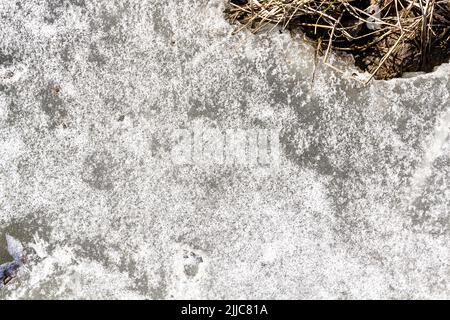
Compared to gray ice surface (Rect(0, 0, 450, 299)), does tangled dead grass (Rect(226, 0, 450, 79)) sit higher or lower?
higher

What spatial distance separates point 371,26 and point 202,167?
0.81 metres

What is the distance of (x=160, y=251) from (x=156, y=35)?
77cm

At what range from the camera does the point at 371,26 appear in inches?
64.6

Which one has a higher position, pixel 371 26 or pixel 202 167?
pixel 371 26

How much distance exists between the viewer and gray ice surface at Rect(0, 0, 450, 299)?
61.6 inches

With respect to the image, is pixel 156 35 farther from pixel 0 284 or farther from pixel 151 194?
pixel 0 284

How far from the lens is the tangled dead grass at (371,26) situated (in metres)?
1.56

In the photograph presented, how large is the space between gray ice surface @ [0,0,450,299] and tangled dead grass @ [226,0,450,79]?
7 cm

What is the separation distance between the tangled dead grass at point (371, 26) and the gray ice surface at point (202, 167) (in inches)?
2.7

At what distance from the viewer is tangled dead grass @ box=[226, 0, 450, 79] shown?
1564 mm

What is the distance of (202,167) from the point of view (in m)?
1.59

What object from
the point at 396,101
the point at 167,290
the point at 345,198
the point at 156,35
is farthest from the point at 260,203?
the point at 156,35

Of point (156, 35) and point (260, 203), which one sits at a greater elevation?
point (156, 35)

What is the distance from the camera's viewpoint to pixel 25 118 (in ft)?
5.31
